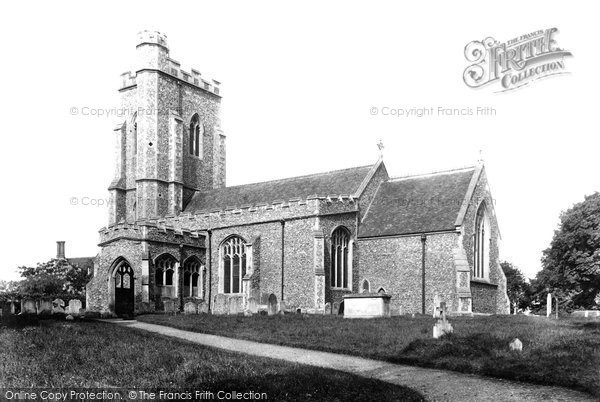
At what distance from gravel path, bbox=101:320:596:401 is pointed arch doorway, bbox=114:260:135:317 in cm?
1638

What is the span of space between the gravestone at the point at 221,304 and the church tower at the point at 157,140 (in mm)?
8620

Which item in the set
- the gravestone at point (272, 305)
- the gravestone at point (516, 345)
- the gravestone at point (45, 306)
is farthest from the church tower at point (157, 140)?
the gravestone at point (516, 345)

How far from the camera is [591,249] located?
42.9 m

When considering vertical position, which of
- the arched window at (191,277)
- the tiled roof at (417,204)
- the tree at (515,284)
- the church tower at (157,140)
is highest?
the church tower at (157,140)

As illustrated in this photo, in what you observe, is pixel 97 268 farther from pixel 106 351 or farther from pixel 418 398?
pixel 418 398

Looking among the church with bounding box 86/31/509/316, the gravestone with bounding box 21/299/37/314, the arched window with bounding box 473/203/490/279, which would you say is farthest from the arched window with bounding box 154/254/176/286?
the arched window with bounding box 473/203/490/279

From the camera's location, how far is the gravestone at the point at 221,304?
33.3m

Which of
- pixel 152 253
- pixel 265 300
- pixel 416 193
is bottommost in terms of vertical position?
pixel 265 300

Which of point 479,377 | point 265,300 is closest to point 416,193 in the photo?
point 265,300

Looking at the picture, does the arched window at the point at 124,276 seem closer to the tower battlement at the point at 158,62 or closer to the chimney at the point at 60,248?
the tower battlement at the point at 158,62

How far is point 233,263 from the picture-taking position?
1401 inches

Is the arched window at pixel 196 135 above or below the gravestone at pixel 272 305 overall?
above

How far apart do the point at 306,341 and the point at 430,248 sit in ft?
47.9

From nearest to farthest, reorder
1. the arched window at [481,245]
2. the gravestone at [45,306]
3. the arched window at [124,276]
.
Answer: the gravestone at [45,306]
the arched window at [481,245]
the arched window at [124,276]
